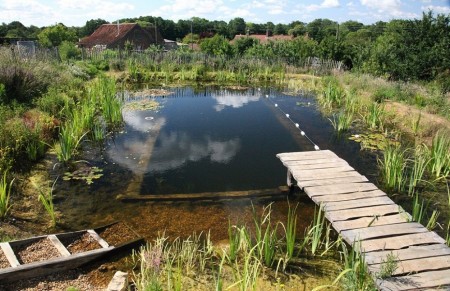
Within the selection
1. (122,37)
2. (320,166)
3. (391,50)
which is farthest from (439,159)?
(122,37)

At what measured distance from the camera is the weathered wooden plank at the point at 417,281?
3.08m

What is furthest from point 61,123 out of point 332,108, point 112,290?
point 332,108

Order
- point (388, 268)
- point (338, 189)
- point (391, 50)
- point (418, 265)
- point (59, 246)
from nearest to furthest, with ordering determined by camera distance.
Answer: point (388, 268)
point (418, 265)
point (59, 246)
point (338, 189)
point (391, 50)

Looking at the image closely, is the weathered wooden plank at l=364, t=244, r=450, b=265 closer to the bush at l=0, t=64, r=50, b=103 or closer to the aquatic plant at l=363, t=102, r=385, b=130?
the aquatic plant at l=363, t=102, r=385, b=130

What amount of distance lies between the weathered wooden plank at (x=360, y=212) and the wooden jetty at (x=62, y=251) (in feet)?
7.80

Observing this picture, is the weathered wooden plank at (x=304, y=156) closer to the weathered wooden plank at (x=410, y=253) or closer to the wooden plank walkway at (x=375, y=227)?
the wooden plank walkway at (x=375, y=227)

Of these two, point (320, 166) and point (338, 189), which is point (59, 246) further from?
point (320, 166)

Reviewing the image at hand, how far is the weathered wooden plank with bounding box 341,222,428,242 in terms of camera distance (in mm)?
3846

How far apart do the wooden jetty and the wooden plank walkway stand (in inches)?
99.2

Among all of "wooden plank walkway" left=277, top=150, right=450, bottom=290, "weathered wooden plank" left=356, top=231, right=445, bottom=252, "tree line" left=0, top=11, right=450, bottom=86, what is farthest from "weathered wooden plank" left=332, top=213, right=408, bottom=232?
"tree line" left=0, top=11, right=450, bottom=86

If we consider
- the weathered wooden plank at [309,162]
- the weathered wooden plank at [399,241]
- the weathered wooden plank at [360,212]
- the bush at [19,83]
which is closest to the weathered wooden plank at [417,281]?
the weathered wooden plank at [399,241]

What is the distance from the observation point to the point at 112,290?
3074mm

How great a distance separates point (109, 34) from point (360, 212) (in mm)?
38036

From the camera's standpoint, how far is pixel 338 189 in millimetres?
4941
